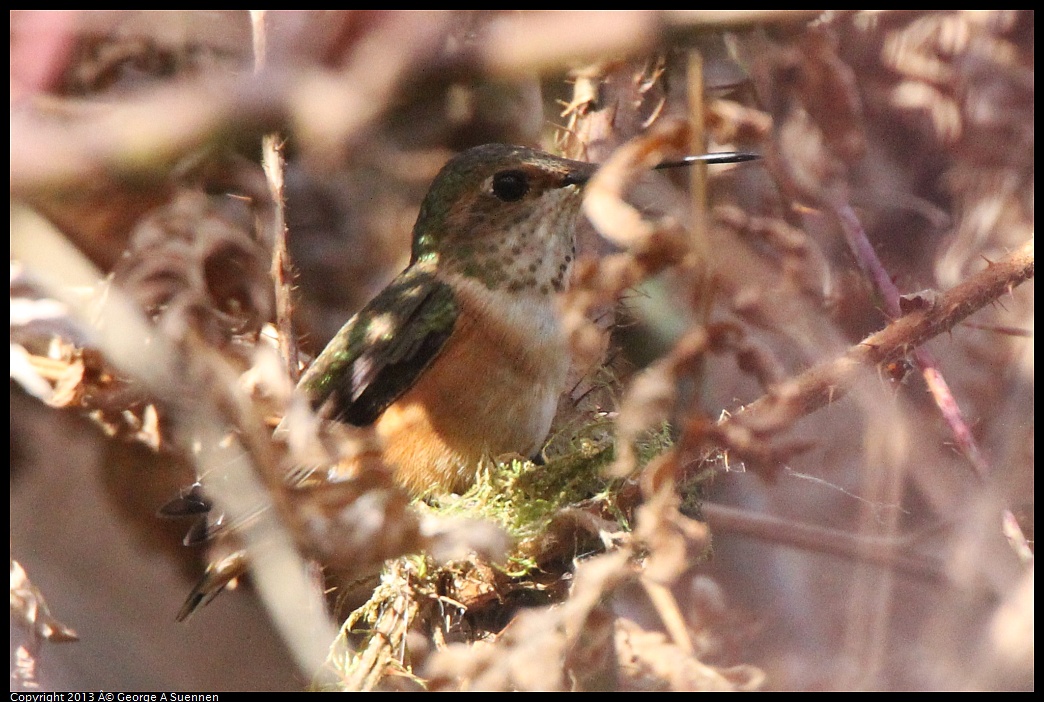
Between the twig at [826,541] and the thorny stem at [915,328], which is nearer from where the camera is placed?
the thorny stem at [915,328]

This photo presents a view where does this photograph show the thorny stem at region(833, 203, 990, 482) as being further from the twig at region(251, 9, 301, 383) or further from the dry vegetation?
the twig at region(251, 9, 301, 383)

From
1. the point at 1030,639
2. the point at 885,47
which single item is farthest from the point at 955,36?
the point at 1030,639

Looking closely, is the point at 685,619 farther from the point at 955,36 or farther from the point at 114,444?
the point at 955,36

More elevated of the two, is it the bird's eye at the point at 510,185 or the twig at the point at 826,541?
the bird's eye at the point at 510,185

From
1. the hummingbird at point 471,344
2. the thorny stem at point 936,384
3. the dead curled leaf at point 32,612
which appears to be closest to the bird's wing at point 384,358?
the hummingbird at point 471,344

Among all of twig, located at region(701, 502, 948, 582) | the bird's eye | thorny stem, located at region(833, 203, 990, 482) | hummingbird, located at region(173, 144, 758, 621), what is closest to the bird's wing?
hummingbird, located at region(173, 144, 758, 621)

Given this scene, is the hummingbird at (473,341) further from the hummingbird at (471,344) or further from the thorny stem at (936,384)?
the thorny stem at (936,384)
